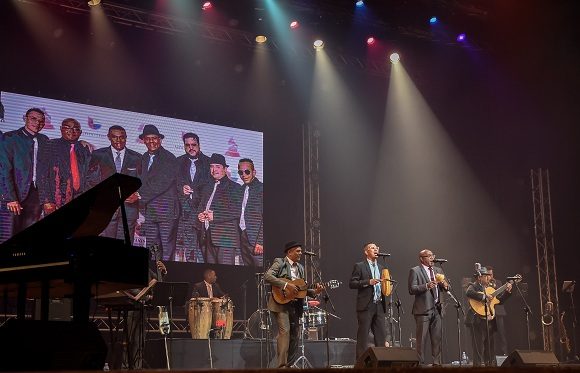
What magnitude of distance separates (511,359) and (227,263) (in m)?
5.70

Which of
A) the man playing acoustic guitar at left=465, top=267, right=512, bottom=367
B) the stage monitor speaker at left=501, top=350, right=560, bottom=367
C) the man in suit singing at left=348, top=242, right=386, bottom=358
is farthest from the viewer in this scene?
the man playing acoustic guitar at left=465, top=267, right=512, bottom=367

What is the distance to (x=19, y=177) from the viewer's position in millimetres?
11531

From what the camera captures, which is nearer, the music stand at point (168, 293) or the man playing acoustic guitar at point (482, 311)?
the music stand at point (168, 293)

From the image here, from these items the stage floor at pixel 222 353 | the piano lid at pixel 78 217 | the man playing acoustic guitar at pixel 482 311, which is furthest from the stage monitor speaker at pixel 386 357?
the man playing acoustic guitar at pixel 482 311

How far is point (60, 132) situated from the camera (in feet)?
39.4

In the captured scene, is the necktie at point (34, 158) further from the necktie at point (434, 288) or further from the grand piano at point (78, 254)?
the necktie at point (434, 288)

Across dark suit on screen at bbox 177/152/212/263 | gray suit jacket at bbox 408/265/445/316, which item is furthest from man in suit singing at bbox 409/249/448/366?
dark suit on screen at bbox 177/152/212/263

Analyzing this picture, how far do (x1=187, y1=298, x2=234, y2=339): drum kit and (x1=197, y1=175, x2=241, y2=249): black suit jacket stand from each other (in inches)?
53.4

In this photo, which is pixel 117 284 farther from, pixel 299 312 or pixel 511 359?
pixel 511 359

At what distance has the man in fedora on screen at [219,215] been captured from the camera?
13.2 m

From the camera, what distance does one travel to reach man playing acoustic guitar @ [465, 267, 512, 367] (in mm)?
11773

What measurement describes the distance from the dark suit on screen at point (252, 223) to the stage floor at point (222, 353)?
265cm

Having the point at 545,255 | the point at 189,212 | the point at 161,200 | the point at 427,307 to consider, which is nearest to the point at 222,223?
the point at 189,212

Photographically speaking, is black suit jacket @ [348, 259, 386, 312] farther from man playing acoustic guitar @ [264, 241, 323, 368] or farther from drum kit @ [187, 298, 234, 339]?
drum kit @ [187, 298, 234, 339]
